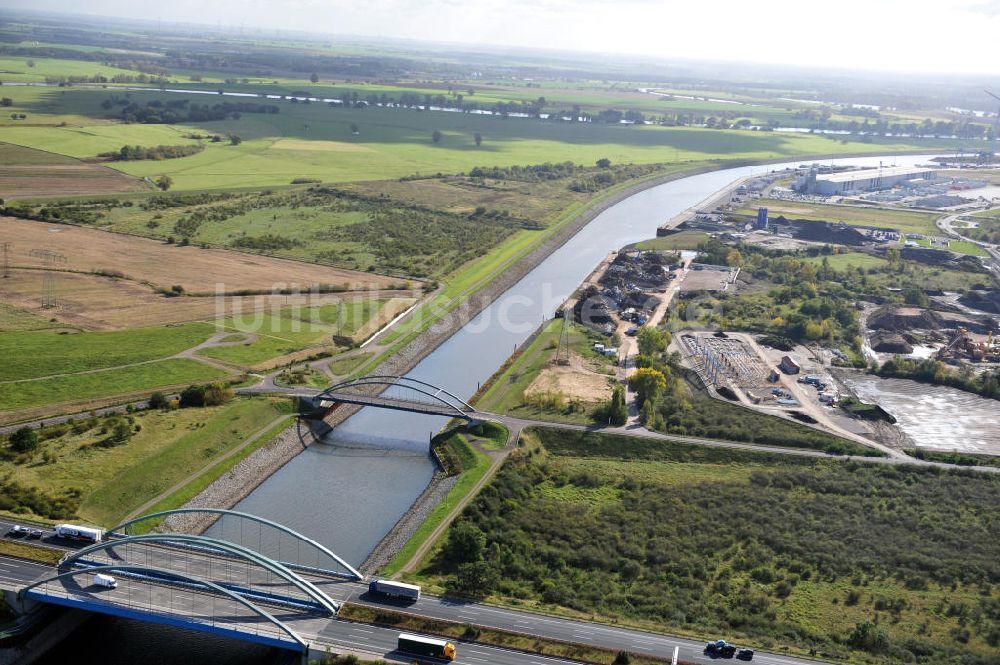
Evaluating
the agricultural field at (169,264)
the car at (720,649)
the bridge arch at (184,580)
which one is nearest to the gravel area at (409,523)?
the bridge arch at (184,580)

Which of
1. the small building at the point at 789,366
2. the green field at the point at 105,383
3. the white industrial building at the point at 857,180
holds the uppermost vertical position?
the white industrial building at the point at 857,180

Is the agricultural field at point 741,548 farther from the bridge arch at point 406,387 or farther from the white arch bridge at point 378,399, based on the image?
the white arch bridge at point 378,399

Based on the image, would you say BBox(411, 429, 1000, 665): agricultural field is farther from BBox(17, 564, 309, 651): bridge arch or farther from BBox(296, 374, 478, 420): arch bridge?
BBox(17, 564, 309, 651): bridge arch

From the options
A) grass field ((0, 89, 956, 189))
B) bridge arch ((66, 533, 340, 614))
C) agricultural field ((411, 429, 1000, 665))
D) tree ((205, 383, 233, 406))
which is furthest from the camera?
grass field ((0, 89, 956, 189))

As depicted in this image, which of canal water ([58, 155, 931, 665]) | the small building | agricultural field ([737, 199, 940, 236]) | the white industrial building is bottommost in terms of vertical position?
canal water ([58, 155, 931, 665])

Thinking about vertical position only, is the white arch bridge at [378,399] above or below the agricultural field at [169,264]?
below

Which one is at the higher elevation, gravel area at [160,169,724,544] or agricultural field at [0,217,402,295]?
agricultural field at [0,217,402,295]

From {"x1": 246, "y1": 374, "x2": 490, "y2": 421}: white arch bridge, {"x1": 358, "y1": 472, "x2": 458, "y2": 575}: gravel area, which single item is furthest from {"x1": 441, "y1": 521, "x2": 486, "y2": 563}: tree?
{"x1": 246, "y1": 374, "x2": 490, "y2": 421}: white arch bridge

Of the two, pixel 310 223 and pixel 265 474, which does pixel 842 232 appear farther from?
pixel 265 474
